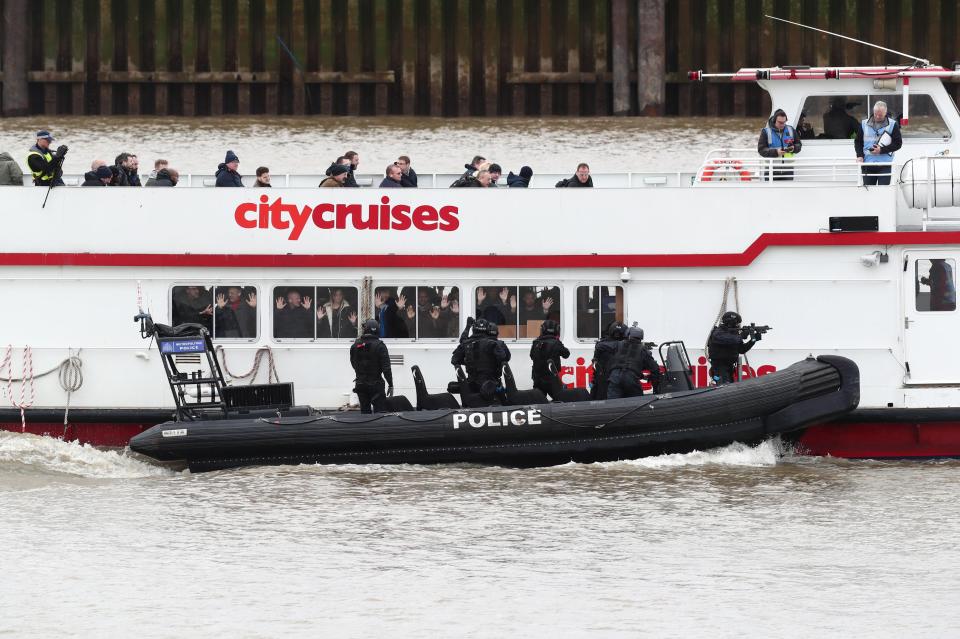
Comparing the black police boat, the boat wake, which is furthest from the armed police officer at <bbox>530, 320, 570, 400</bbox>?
the boat wake

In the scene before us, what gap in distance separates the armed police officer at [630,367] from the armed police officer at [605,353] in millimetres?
53

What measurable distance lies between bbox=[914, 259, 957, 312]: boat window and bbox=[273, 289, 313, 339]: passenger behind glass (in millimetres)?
6083

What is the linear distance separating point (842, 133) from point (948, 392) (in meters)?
3.00

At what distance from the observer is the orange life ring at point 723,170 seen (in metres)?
15.6

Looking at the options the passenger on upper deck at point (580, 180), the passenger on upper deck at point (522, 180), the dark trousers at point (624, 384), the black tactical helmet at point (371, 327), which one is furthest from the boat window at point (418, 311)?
the dark trousers at point (624, 384)

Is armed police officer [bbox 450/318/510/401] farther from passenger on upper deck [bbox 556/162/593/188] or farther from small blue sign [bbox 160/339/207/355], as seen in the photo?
small blue sign [bbox 160/339/207/355]

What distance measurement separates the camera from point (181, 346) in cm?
1465

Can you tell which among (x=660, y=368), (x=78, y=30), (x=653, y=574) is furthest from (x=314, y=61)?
(x=653, y=574)


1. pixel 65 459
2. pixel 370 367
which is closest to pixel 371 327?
Result: pixel 370 367

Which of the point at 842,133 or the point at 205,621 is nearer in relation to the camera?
the point at 205,621

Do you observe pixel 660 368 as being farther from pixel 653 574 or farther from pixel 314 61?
pixel 314 61

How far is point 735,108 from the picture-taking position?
26.4 m

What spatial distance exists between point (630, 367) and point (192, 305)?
4.52m

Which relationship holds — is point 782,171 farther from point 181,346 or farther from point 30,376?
point 30,376
